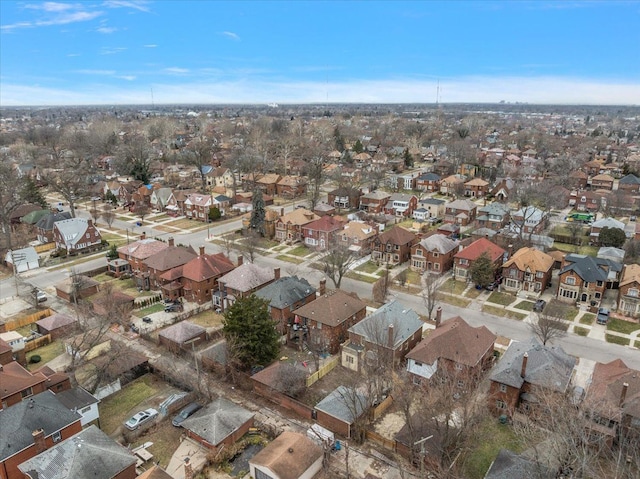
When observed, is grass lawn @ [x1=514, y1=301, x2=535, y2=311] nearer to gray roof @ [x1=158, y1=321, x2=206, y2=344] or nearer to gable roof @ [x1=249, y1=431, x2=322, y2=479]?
gable roof @ [x1=249, y1=431, x2=322, y2=479]

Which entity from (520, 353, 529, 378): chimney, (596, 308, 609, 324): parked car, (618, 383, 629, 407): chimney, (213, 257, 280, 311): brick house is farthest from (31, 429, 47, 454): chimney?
(596, 308, 609, 324): parked car

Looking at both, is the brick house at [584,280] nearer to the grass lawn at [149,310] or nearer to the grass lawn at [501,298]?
the grass lawn at [501,298]

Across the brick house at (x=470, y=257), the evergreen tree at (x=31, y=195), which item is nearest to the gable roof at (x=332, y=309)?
the brick house at (x=470, y=257)

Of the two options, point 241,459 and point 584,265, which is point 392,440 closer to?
point 241,459

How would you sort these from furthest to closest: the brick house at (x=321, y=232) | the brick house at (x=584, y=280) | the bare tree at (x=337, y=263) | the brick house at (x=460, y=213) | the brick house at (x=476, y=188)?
the brick house at (x=476, y=188)
the brick house at (x=460, y=213)
the brick house at (x=321, y=232)
the bare tree at (x=337, y=263)
the brick house at (x=584, y=280)

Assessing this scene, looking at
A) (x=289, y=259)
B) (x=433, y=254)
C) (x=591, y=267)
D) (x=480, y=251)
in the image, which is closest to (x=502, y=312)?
(x=480, y=251)

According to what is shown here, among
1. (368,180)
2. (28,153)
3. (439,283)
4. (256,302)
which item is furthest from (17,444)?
(28,153)
